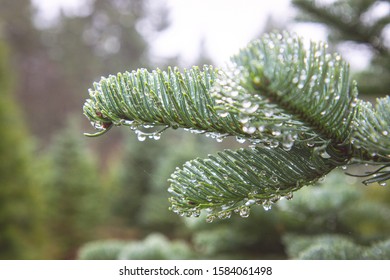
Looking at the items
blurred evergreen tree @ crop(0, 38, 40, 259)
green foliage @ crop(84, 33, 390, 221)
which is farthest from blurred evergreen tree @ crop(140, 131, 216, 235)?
green foliage @ crop(84, 33, 390, 221)

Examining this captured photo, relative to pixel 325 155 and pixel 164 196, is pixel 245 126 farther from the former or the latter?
pixel 164 196

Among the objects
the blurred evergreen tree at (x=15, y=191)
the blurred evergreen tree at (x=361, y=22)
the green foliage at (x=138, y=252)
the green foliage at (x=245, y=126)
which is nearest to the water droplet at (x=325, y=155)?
the green foliage at (x=245, y=126)

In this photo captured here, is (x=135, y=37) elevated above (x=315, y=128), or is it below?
below

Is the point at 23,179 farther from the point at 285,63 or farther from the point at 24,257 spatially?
the point at 285,63

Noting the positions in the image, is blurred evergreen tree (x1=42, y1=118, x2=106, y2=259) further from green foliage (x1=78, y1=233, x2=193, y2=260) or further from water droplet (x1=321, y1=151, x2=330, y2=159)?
water droplet (x1=321, y1=151, x2=330, y2=159)

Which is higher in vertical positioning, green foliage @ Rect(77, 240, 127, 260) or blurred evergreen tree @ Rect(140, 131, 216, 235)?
green foliage @ Rect(77, 240, 127, 260)

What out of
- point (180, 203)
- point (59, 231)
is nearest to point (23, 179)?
point (59, 231)
